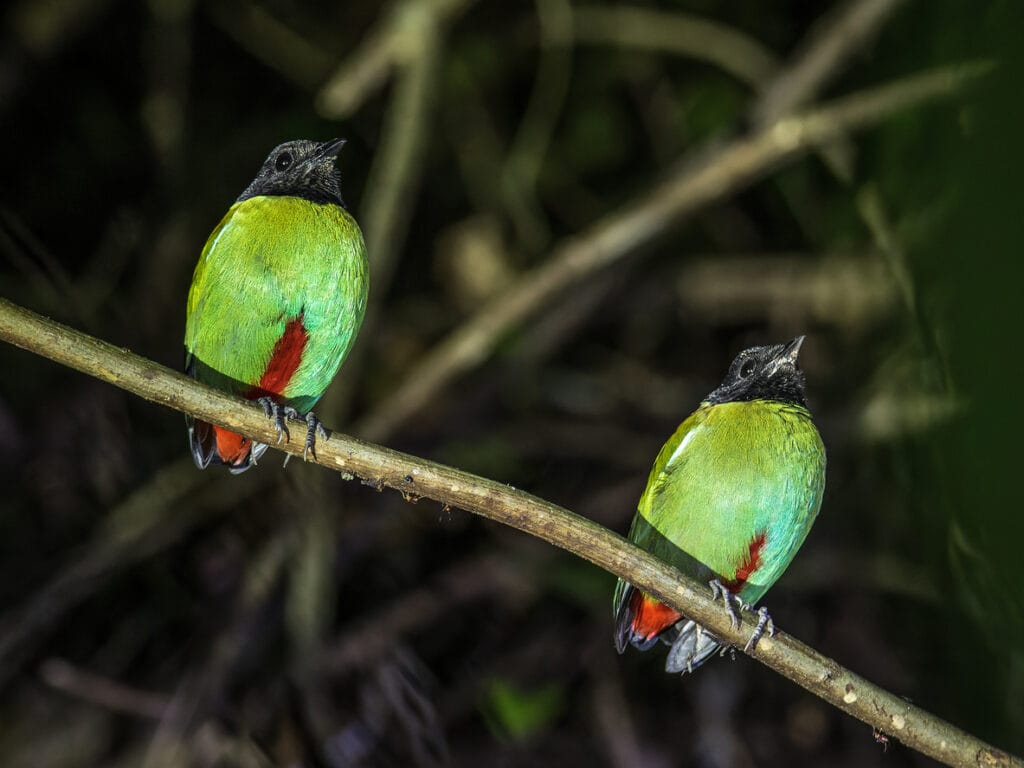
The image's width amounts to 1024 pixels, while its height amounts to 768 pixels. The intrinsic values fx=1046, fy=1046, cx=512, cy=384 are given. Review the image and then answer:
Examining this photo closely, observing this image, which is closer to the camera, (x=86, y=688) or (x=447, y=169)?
(x=86, y=688)

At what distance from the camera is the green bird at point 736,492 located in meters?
1.56

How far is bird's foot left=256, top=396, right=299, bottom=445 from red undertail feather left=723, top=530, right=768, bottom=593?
0.68 metres

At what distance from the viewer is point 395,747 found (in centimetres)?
401

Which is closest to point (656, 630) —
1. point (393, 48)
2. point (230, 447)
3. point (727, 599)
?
point (727, 599)

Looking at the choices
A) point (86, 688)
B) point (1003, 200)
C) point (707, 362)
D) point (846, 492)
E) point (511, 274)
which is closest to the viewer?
point (1003, 200)

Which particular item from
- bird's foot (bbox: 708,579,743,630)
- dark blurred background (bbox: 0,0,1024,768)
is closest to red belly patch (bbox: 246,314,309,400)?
bird's foot (bbox: 708,579,743,630)

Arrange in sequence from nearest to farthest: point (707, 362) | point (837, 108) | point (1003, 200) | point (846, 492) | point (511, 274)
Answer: point (1003, 200) → point (837, 108) → point (846, 492) → point (707, 362) → point (511, 274)

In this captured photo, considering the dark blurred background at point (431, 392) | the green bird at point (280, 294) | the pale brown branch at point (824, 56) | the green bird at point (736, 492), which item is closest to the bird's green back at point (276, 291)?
the green bird at point (280, 294)

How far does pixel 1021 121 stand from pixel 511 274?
5.34 meters

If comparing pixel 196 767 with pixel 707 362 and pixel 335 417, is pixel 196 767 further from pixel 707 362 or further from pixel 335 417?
pixel 707 362

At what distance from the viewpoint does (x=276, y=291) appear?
1430 mm

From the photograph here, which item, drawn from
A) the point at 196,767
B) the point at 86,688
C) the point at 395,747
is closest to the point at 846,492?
the point at 395,747

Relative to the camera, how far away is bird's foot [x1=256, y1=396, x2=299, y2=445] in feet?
3.98

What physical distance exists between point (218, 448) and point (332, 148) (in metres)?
0.53
